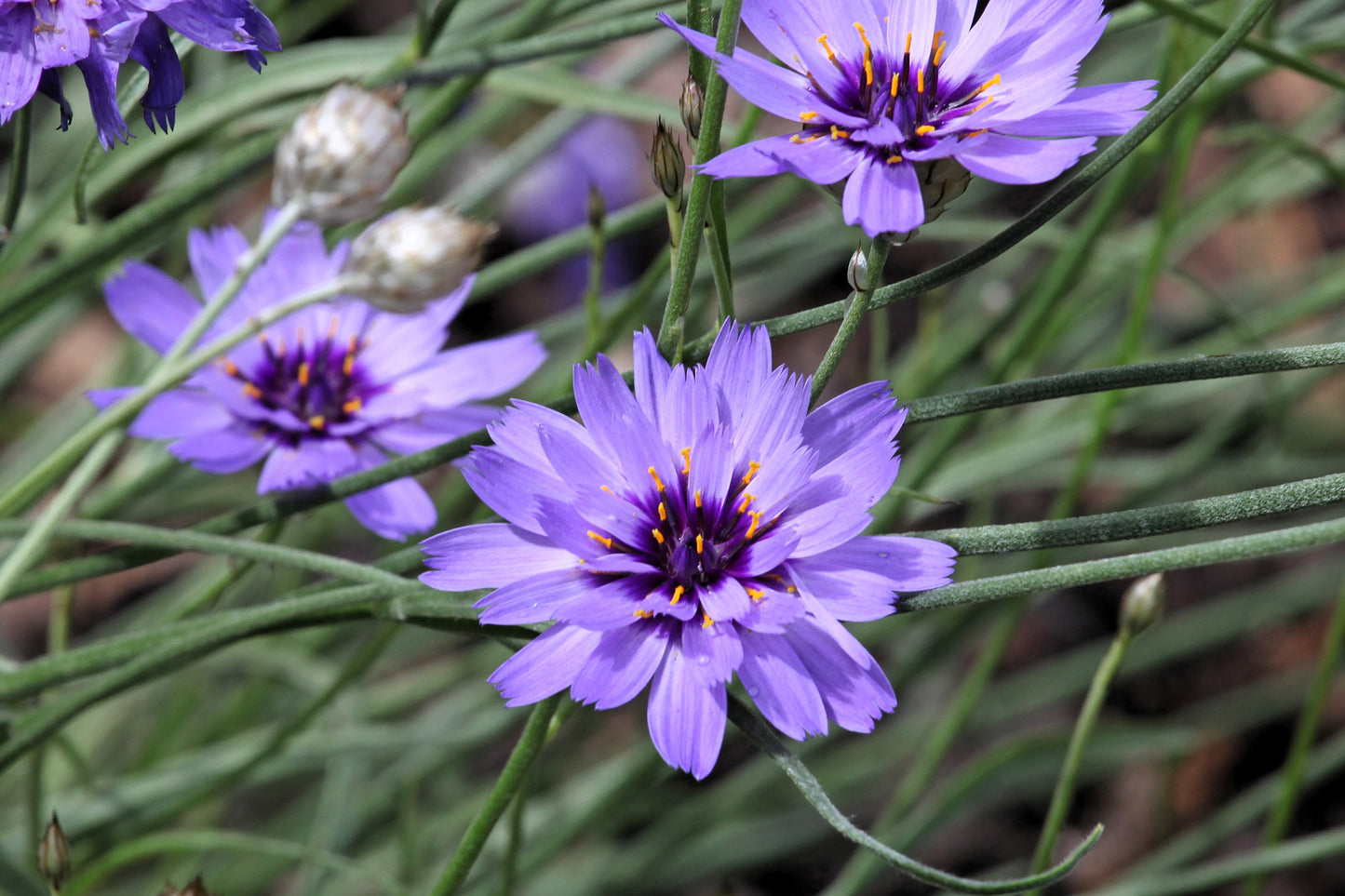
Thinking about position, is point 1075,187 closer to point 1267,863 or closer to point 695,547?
point 695,547

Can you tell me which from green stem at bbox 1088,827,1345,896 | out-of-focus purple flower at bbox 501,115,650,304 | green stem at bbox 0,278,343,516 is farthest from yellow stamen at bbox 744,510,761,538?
out-of-focus purple flower at bbox 501,115,650,304

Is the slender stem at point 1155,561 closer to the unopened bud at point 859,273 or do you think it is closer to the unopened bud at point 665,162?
the unopened bud at point 859,273

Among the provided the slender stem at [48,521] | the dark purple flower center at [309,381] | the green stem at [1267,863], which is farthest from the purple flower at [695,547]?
the green stem at [1267,863]

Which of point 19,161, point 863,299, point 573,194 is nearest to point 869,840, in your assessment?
point 863,299

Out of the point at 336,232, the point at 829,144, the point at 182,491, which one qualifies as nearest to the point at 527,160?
the point at 336,232

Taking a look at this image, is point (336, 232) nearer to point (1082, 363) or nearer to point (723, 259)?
point (723, 259)

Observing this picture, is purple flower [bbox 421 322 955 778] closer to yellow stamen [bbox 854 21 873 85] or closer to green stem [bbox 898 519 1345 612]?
green stem [bbox 898 519 1345 612]
